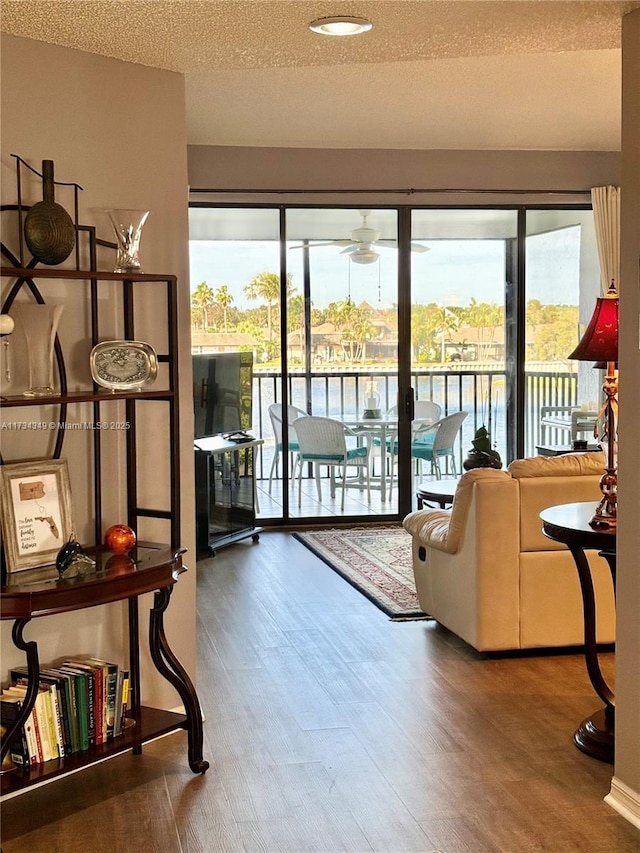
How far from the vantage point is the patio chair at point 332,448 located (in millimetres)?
7527

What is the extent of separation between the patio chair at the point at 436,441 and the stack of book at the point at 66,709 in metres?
4.69

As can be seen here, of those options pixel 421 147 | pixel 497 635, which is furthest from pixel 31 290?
pixel 421 147

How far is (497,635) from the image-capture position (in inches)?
177

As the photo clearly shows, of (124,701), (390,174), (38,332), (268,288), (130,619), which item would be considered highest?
(390,174)

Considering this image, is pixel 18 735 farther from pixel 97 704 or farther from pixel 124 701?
pixel 124 701

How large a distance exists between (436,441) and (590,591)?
4139 mm

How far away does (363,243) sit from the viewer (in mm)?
7633

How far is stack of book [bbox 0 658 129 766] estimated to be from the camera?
307 centimetres

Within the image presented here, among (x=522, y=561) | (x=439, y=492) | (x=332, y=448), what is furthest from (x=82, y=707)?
(x=332, y=448)

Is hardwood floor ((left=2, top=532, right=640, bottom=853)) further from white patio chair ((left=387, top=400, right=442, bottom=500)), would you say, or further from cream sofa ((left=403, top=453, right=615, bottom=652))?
white patio chair ((left=387, top=400, right=442, bottom=500))

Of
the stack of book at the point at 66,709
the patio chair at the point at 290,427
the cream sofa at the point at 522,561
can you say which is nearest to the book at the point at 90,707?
the stack of book at the point at 66,709

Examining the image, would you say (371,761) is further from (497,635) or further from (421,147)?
(421,147)

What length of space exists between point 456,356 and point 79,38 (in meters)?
5.07

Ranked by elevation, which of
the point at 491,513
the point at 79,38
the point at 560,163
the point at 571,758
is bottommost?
the point at 571,758
